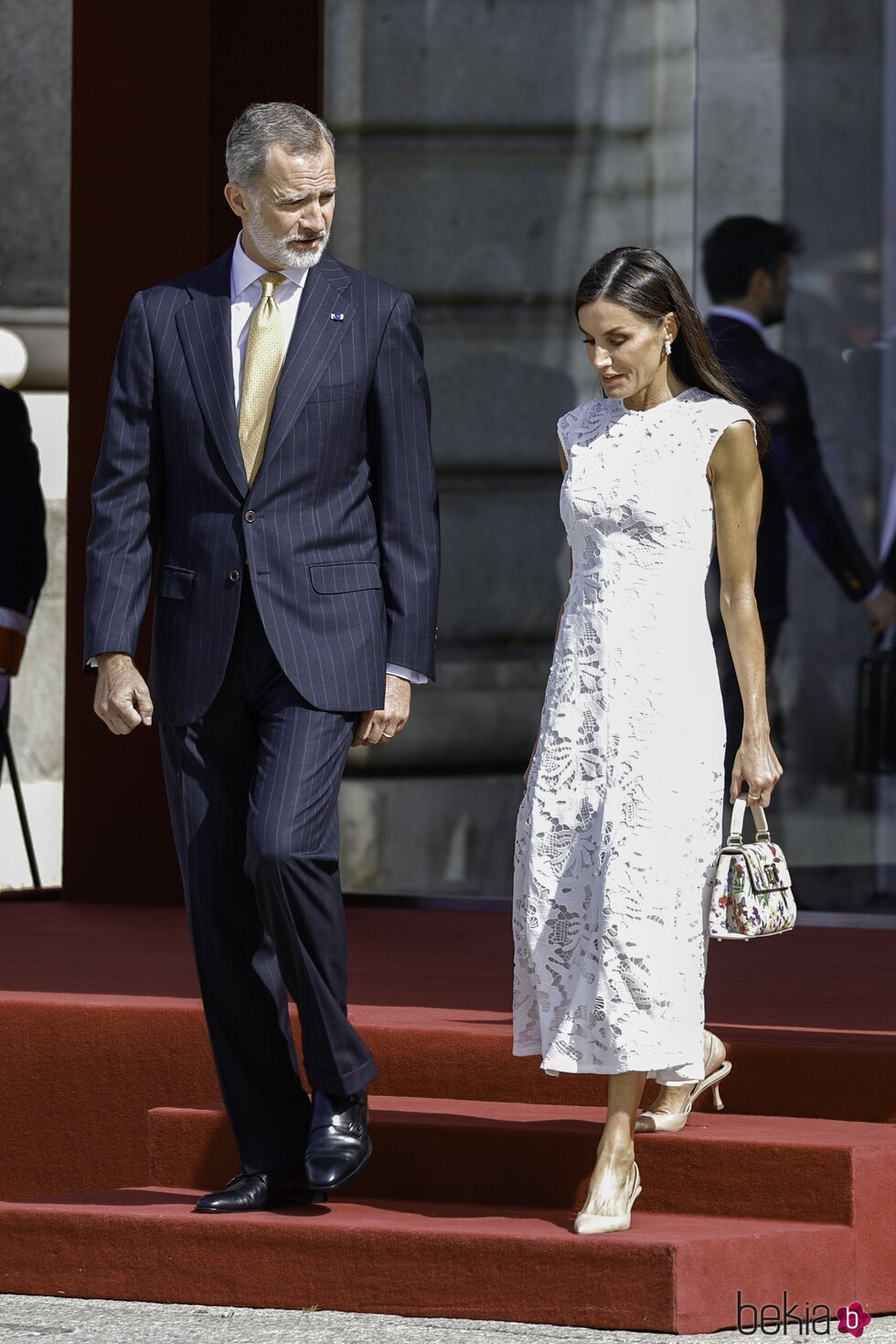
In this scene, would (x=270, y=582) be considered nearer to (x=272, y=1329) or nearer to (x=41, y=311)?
(x=272, y=1329)

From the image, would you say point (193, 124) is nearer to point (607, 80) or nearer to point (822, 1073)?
point (607, 80)

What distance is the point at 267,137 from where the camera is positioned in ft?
13.7

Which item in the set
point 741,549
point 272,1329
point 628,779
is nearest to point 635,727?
point 628,779

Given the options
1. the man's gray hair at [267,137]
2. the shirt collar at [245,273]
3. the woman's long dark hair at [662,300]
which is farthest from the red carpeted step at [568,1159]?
the man's gray hair at [267,137]

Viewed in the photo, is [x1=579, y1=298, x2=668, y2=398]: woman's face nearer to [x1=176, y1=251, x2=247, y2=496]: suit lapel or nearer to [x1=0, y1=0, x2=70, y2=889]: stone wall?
[x1=176, y1=251, x2=247, y2=496]: suit lapel

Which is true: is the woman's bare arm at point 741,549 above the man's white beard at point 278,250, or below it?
below

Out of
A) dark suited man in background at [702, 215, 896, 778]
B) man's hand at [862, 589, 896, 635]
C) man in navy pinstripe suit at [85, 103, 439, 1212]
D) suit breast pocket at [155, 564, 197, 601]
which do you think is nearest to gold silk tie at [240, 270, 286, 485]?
man in navy pinstripe suit at [85, 103, 439, 1212]

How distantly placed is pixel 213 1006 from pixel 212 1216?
1.16 ft

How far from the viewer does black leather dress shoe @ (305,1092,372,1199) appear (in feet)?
13.6

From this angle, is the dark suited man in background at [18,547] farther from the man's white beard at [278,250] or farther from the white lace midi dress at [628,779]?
the white lace midi dress at [628,779]

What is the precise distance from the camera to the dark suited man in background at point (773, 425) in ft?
25.8

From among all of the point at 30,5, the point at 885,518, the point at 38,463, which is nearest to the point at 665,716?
the point at 885,518

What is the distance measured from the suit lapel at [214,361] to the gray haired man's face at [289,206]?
0.12 metres

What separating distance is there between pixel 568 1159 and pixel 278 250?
165 cm
